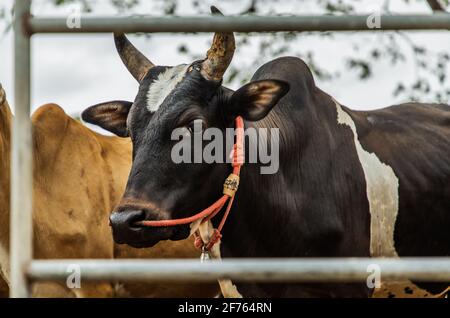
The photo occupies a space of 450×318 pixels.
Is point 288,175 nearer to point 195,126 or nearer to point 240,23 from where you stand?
point 195,126

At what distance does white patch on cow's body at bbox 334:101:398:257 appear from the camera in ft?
16.1

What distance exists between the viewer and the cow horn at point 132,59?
489cm

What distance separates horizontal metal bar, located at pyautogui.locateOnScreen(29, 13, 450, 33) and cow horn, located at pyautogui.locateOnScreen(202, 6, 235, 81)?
7.93ft

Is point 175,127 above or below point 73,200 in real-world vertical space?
above

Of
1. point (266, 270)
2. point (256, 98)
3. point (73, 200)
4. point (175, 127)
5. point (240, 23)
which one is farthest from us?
point (73, 200)

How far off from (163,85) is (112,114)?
0.50 metres

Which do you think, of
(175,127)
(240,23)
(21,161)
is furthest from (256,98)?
(21,161)

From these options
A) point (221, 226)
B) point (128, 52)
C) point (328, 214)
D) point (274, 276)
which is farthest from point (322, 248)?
point (274, 276)

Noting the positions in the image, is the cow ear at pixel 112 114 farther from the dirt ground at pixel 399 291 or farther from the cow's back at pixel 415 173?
the dirt ground at pixel 399 291

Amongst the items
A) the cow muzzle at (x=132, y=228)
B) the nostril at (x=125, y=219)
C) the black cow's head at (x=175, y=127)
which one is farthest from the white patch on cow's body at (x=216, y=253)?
the nostril at (x=125, y=219)

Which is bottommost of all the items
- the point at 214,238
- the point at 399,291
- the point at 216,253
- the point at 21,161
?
the point at 399,291

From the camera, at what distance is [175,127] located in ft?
14.3

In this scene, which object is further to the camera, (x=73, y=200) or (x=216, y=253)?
(x=73, y=200)

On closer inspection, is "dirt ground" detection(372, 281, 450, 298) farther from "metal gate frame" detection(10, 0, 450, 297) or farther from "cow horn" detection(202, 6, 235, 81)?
"metal gate frame" detection(10, 0, 450, 297)
